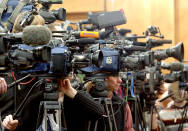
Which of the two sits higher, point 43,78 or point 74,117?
point 43,78

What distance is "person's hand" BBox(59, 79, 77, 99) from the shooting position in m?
1.60

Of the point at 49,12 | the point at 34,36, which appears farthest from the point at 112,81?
the point at 34,36

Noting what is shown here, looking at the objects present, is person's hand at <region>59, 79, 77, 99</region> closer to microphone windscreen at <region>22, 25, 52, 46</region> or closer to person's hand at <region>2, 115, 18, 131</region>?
person's hand at <region>2, 115, 18, 131</region>

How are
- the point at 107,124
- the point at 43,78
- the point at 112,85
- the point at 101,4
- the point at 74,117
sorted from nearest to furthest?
the point at 43,78 → the point at 74,117 → the point at 107,124 → the point at 112,85 → the point at 101,4

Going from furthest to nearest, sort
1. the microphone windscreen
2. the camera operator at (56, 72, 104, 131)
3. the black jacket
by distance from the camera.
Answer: the black jacket → the camera operator at (56, 72, 104, 131) → the microphone windscreen

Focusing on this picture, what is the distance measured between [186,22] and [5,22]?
13.7 ft

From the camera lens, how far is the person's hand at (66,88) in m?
1.60

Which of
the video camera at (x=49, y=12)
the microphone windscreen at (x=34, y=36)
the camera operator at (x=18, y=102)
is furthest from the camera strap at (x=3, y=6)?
the microphone windscreen at (x=34, y=36)

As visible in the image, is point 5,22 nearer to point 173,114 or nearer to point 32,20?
point 32,20

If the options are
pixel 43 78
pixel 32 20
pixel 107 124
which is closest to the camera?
pixel 43 78

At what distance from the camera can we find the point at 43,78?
5.14ft

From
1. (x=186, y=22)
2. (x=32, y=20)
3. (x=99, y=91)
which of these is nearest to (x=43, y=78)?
(x=32, y=20)

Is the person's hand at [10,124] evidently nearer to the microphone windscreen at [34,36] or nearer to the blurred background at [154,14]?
the microphone windscreen at [34,36]

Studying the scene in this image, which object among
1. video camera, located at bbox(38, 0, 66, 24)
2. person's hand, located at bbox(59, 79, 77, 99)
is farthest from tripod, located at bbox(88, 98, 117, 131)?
video camera, located at bbox(38, 0, 66, 24)
